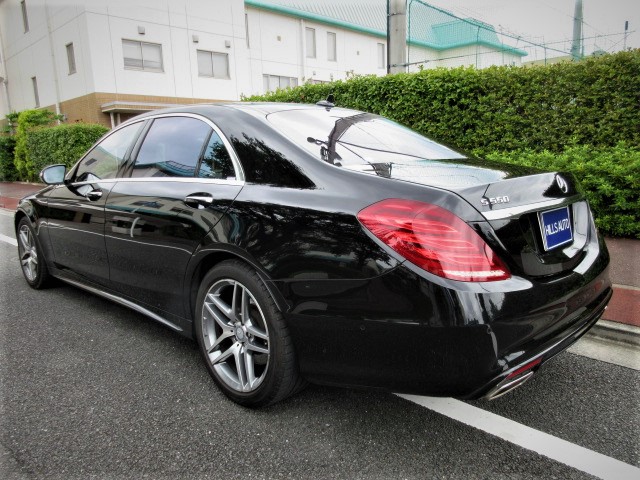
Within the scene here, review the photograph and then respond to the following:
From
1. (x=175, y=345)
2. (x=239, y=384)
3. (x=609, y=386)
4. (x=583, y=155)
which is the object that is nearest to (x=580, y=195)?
(x=609, y=386)

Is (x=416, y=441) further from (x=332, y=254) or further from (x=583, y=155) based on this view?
(x=583, y=155)

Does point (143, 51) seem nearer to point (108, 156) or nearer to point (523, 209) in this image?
point (108, 156)

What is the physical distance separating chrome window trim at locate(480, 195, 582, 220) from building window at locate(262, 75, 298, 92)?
80.6 feet

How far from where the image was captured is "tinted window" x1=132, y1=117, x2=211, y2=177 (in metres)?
2.88

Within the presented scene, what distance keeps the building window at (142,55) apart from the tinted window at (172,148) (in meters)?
18.8

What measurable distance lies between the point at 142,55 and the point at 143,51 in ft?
0.54

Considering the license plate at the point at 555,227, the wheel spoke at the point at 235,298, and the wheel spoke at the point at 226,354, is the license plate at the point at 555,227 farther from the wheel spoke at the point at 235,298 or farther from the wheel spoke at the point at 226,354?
the wheel spoke at the point at 226,354

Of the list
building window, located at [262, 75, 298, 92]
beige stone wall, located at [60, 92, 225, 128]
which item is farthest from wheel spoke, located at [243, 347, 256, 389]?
building window, located at [262, 75, 298, 92]

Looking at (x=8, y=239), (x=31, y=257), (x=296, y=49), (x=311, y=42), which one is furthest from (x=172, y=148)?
(x=311, y=42)

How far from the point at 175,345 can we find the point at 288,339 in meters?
1.36

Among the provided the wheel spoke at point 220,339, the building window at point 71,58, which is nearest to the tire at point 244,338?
the wheel spoke at point 220,339

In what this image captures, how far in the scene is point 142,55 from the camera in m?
Answer: 20.0

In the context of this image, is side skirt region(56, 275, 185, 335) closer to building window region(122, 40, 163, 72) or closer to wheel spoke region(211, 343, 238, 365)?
wheel spoke region(211, 343, 238, 365)

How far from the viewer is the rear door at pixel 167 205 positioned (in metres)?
2.64
